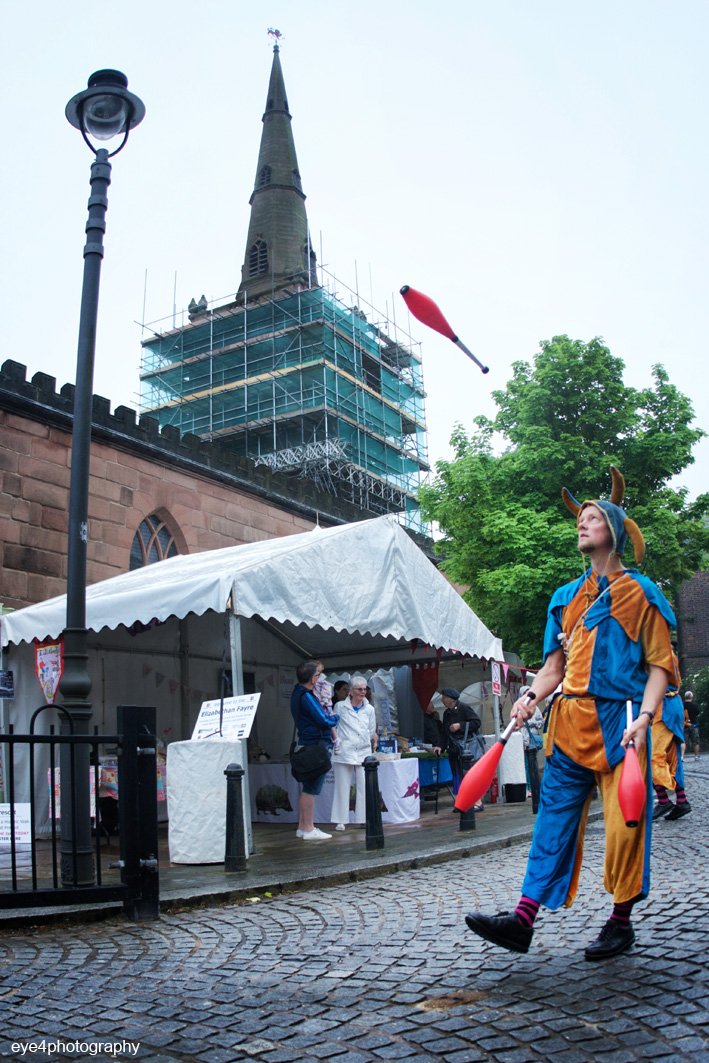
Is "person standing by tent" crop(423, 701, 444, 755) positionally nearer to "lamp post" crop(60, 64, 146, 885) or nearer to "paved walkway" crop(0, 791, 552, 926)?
"paved walkway" crop(0, 791, 552, 926)

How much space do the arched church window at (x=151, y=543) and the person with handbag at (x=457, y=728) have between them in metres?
8.34

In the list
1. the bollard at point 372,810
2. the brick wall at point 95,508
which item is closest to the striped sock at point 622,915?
the bollard at point 372,810

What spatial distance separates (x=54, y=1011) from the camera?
12.7 ft

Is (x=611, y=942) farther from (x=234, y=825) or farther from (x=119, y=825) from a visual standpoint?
(x=234, y=825)

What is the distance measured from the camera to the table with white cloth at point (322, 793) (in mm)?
11984

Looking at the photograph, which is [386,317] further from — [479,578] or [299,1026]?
[299,1026]

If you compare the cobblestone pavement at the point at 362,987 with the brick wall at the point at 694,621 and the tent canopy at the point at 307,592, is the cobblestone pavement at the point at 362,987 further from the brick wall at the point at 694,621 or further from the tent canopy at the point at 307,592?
the brick wall at the point at 694,621

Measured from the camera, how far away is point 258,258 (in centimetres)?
5219

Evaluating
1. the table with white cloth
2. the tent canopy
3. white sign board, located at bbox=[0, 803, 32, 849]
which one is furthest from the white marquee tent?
white sign board, located at bbox=[0, 803, 32, 849]

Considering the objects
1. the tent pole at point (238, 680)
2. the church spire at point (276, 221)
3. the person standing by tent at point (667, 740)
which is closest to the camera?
the person standing by tent at point (667, 740)

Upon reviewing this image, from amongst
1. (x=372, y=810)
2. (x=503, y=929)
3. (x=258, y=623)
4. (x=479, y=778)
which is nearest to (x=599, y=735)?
(x=479, y=778)

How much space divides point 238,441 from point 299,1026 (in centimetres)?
4412

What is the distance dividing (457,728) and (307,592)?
3715mm

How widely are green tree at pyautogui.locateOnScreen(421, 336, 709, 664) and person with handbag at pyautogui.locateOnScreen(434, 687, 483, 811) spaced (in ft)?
43.8
